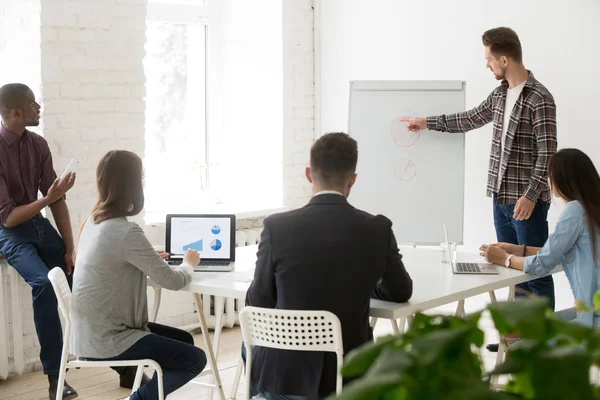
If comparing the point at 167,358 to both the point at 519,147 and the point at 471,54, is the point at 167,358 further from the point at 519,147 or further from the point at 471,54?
the point at 471,54

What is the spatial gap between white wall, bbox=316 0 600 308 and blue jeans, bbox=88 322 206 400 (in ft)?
7.84

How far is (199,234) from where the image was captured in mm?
3211

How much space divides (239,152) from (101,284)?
2.75 metres

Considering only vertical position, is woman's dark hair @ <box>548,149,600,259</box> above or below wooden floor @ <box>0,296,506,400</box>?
above

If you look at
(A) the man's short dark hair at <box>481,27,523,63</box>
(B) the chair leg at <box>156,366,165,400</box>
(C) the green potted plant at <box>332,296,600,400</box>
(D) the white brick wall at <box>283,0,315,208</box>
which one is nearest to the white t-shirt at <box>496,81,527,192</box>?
(A) the man's short dark hair at <box>481,27,523,63</box>

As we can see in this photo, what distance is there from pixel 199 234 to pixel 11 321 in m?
1.29

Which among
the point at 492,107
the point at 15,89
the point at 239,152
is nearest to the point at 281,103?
the point at 239,152

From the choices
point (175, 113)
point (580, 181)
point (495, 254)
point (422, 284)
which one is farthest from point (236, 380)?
point (175, 113)

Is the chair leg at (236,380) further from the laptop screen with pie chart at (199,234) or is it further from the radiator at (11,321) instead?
the radiator at (11,321)

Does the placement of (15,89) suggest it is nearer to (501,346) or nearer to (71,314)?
(71,314)

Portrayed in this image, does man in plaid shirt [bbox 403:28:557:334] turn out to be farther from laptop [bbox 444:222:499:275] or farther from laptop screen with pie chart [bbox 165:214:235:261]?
laptop screen with pie chart [bbox 165:214:235:261]

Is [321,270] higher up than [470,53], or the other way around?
[470,53]

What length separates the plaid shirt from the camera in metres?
3.64

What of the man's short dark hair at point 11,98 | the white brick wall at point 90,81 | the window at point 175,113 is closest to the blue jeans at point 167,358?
the man's short dark hair at point 11,98
